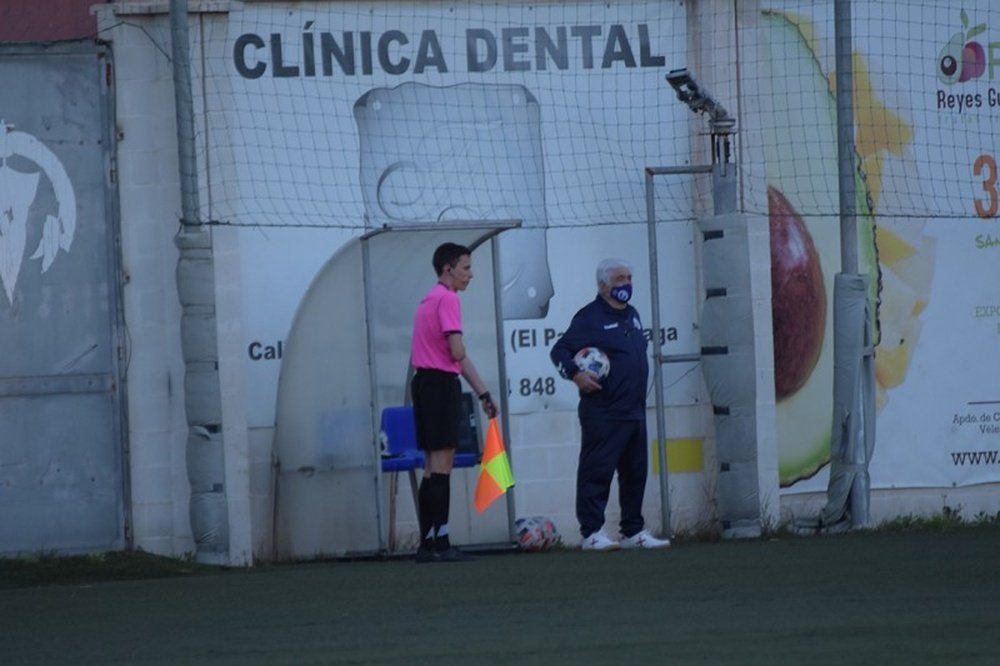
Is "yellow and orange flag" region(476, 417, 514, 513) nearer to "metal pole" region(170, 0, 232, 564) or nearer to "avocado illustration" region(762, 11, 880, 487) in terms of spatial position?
"metal pole" region(170, 0, 232, 564)

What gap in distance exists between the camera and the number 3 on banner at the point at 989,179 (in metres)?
13.7

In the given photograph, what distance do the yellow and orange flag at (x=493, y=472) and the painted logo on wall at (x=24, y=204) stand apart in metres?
3.22

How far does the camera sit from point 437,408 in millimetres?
10859

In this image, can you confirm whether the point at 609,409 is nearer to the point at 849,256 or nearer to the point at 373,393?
the point at 373,393

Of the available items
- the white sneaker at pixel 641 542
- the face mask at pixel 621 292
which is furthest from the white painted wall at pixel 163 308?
the face mask at pixel 621 292

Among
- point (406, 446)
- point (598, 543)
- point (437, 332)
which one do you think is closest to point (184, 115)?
point (437, 332)

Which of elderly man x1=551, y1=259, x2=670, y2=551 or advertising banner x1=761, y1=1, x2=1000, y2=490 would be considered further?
advertising banner x1=761, y1=1, x2=1000, y2=490

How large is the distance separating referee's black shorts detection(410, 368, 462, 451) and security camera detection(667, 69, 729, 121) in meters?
2.70

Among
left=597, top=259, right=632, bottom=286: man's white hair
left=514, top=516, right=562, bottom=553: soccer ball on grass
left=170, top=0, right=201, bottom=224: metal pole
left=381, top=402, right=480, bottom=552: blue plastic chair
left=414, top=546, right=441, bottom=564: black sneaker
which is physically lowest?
left=514, top=516, right=562, bottom=553: soccer ball on grass

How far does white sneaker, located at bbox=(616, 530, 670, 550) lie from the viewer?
1171cm

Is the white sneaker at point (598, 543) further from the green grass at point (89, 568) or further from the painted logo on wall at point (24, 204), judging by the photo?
the painted logo on wall at point (24, 204)

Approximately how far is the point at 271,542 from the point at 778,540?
3271 millimetres

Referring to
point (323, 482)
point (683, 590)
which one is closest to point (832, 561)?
point (683, 590)

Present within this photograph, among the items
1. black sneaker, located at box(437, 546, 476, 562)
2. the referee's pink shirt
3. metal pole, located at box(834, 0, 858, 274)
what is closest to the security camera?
metal pole, located at box(834, 0, 858, 274)
